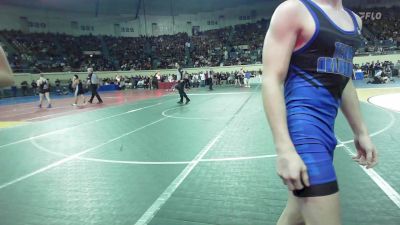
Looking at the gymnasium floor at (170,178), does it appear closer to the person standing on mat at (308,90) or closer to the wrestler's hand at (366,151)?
the wrestler's hand at (366,151)

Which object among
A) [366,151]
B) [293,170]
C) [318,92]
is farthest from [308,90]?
[366,151]

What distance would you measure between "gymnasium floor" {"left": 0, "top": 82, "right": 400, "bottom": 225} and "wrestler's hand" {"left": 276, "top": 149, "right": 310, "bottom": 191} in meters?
2.11

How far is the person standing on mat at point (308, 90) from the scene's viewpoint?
167cm

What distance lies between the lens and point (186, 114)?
12500 millimetres

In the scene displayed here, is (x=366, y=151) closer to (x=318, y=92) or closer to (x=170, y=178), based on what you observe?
(x=318, y=92)

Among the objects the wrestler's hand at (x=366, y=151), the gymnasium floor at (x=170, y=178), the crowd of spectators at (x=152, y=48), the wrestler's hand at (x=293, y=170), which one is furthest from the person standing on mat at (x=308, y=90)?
the crowd of spectators at (x=152, y=48)

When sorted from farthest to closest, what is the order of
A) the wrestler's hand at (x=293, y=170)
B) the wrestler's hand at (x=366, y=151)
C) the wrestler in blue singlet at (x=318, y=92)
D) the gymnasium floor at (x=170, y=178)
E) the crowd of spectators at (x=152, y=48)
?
the crowd of spectators at (x=152, y=48), the gymnasium floor at (x=170, y=178), the wrestler's hand at (x=366, y=151), the wrestler in blue singlet at (x=318, y=92), the wrestler's hand at (x=293, y=170)

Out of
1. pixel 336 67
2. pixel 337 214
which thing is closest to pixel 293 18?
pixel 336 67

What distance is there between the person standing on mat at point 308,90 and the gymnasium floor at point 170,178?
2.03m

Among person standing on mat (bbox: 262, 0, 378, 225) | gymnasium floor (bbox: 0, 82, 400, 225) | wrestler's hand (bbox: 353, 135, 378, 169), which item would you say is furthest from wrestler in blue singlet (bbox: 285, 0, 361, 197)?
gymnasium floor (bbox: 0, 82, 400, 225)

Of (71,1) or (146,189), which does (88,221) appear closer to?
(146,189)

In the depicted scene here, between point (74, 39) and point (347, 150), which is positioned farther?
point (74, 39)

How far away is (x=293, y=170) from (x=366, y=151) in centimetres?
84

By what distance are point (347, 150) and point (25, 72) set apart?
33.8m
